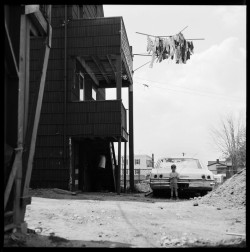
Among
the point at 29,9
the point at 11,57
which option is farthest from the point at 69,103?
the point at 11,57

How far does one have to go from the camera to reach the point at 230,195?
11805 millimetres

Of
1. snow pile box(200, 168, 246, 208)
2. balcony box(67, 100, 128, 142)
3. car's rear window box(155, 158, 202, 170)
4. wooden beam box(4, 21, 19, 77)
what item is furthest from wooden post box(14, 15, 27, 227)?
car's rear window box(155, 158, 202, 170)

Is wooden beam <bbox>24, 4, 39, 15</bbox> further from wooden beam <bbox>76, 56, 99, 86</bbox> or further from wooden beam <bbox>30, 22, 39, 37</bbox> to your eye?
wooden beam <bbox>76, 56, 99, 86</bbox>

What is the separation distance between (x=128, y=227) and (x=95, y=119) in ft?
28.0

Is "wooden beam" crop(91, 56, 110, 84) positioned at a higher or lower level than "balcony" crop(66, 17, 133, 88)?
lower

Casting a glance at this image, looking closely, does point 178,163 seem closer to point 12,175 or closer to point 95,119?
point 95,119

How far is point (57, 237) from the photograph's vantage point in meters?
5.89

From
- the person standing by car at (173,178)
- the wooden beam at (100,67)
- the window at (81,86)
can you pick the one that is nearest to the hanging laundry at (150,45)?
the wooden beam at (100,67)

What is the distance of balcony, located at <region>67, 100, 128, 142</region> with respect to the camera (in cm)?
1537

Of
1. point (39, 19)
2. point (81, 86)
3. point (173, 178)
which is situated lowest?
point (173, 178)

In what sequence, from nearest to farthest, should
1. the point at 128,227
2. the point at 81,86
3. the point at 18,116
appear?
the point at 18,116 → the point at 128,227 → the point at 81,86

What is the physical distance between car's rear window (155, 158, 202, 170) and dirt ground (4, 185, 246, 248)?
5.62 metres

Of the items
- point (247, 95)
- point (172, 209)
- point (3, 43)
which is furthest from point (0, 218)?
point (172, 209)

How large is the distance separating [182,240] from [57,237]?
188 centimetres
